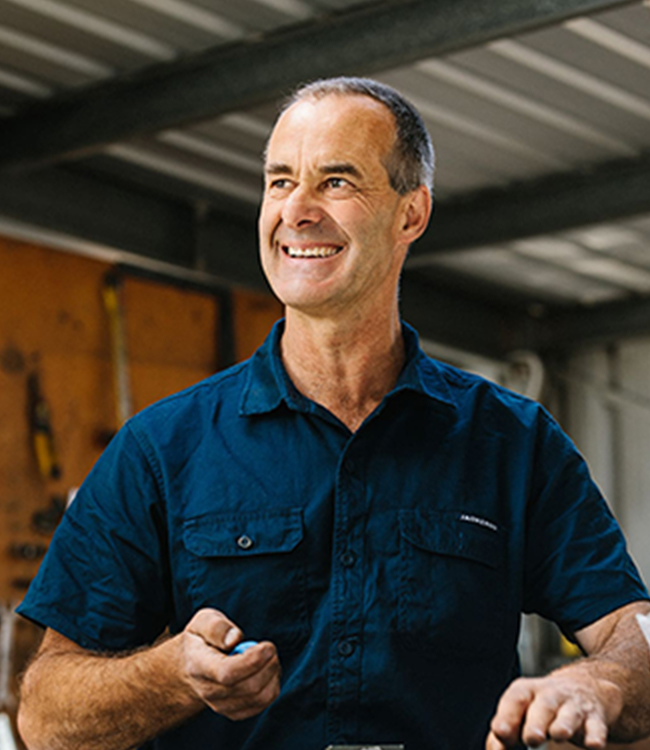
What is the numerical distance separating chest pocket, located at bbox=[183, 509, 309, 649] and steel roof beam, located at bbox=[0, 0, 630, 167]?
9.10 ft

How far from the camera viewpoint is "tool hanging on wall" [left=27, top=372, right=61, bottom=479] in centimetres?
614

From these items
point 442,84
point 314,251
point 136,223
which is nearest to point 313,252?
point 314,251

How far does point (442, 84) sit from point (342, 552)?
4.04 m

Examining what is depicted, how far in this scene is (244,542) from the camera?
1.85m

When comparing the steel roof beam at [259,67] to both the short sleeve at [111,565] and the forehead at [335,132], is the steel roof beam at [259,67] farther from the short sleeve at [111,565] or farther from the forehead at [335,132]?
the short sleeve at [111,565]

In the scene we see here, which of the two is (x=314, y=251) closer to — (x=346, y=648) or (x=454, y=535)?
(x=454, y=535)

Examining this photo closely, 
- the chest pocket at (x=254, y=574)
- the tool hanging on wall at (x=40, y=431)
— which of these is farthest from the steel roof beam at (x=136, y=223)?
the chest pocket at (x=254, y=574)

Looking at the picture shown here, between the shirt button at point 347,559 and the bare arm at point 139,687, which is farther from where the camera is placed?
the shirt button at point 347,559

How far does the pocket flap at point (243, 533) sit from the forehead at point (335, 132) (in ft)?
1.72

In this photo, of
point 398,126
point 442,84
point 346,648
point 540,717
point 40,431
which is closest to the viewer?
point 540,717

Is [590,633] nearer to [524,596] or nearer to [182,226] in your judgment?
[524,596]

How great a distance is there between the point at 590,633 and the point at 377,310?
569mm

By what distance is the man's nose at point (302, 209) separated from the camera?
6.33ft

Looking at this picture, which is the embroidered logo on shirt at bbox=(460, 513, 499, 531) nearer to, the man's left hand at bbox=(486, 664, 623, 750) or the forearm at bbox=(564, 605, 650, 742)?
the forearm at bbox=(564, 605, 650, 742)
